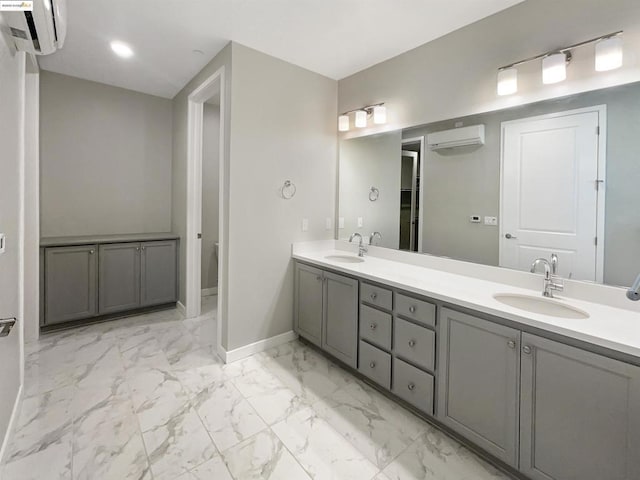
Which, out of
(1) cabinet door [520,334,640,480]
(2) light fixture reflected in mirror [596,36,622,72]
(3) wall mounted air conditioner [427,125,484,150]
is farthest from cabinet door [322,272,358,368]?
(2) light fixture reflected in mirror [596,36,622,72]

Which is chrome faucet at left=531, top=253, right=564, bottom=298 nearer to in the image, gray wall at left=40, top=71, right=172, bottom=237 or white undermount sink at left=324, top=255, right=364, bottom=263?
white undermount sink at left=324, top=255, right=364, bottom=263

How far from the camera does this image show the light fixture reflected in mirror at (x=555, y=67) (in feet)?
5.58

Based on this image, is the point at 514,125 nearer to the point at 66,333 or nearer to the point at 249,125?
the point at 249,125

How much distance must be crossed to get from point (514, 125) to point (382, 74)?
1272 millimetres

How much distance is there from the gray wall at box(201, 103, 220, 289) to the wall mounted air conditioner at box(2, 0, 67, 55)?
254 cm

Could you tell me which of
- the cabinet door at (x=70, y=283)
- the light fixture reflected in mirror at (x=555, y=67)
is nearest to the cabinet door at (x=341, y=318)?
the light fixture reflected in mirror at (x=555, y=67)

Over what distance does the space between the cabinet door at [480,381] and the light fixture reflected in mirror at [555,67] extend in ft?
4.55

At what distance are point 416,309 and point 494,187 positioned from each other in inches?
38.3

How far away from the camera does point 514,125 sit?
1964 millimetres

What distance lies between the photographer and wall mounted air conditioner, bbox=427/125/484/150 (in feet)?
7.05

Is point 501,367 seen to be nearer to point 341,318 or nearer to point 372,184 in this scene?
point 341,318

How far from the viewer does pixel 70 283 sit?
10.0 feet

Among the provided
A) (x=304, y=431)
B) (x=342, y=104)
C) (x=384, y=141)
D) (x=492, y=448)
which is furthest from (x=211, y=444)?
(x=342, y=104)

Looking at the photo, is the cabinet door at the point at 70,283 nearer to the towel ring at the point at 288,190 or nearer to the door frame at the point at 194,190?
the door frame at the point at 194,190
